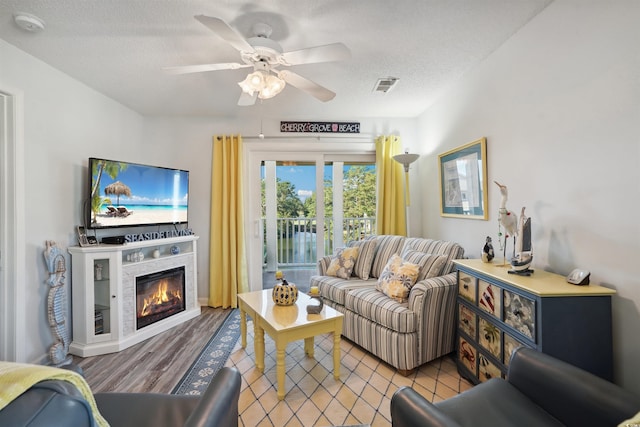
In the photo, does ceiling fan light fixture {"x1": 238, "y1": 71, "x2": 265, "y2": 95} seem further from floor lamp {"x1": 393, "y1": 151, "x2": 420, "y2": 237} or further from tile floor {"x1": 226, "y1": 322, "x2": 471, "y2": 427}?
tile floor {"x1": 226, "y1": 322, "x2": 471, "y2": 427}

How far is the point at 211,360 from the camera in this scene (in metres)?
2.28

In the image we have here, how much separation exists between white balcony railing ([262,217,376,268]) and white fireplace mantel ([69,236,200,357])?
5.19ft

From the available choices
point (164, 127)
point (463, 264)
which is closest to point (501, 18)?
point (463, 264)

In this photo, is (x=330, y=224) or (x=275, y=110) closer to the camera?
(x=275, y=110)

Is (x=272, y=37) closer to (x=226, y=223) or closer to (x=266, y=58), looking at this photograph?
(x=266, y=58)

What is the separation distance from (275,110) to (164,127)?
1502mm

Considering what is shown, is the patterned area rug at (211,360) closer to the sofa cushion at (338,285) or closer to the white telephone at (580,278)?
the sofa cushion at (338,285)

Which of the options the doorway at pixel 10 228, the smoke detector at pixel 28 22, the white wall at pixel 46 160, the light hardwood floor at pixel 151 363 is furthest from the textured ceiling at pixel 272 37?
the light hardwood floor at pixel 151 363

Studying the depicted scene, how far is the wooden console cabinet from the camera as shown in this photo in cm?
A: 133

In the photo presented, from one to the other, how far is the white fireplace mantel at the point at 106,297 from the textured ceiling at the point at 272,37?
5.22ft

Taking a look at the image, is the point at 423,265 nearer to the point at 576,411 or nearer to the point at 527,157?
the point at 527,157

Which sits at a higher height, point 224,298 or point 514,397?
point 514,397

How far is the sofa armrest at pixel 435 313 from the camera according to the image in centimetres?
203

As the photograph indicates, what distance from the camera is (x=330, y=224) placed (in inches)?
153
